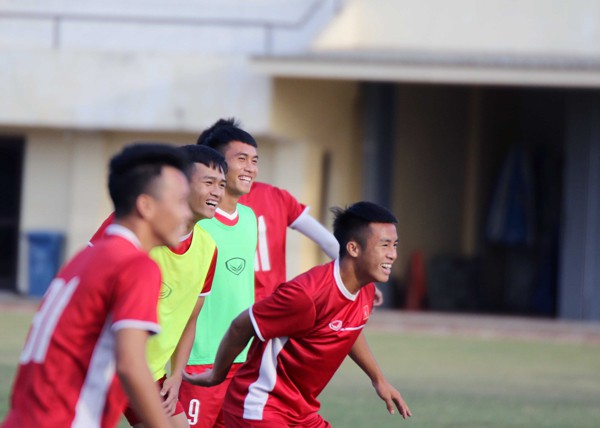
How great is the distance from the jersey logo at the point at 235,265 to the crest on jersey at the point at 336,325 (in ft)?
4.15

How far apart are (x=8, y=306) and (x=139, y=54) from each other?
4.07 m

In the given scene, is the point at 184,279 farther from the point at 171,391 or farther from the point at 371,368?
the point at 371,368

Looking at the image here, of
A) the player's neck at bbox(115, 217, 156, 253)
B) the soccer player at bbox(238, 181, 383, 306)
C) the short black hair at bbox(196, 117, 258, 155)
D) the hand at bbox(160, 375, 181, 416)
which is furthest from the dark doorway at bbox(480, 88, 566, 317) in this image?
the player's neck at bbox(115, 217, 156, 253)

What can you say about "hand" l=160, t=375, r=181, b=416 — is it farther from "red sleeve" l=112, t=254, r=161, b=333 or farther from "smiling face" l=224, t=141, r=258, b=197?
"red sleeve" l=112, t=254, r=161, b=333

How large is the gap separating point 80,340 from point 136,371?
0.73 ft

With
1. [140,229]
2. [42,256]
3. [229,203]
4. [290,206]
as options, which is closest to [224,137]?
[229,203]

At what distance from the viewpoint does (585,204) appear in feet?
61.3

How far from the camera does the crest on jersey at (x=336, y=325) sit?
566 centimetres

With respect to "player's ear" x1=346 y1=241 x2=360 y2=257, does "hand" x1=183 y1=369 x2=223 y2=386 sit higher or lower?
lower

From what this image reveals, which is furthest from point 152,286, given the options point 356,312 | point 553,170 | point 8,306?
point 553,170

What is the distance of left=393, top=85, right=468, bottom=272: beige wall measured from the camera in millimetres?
21719

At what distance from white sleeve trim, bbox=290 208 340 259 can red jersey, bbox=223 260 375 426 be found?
140 centimetres

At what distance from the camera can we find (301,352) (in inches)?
224

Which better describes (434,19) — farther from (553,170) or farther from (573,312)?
(573,312)
